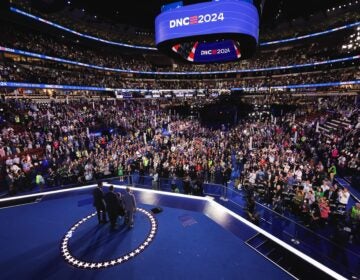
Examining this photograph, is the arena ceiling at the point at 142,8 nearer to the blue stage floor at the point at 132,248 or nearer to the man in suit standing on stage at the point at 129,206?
the man in suit standing on stage at the point at 129,206

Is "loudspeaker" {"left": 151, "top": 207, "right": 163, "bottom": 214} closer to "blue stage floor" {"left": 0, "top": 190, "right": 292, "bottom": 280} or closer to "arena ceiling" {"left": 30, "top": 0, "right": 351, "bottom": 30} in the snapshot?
"blue stage floor" {"left": 0, "top": 190, "right": 292, "bottom": 280}

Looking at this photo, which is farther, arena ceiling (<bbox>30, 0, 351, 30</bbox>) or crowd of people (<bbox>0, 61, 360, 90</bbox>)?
arena ceiling (<bbox>30, 0, 351, 30</bbox>)

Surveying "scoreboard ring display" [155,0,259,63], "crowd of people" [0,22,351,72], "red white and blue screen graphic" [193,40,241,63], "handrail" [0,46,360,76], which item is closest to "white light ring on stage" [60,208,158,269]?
"scoreboard ring display" [155,0,259,63]

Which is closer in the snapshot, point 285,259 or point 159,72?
point 285,259

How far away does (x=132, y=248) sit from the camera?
5.59 metres

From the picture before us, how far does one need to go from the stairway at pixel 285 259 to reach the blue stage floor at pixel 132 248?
0.59ft

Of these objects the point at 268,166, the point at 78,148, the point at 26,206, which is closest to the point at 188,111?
the point at 78,148

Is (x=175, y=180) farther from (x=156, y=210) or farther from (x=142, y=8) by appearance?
(x=142, y=8)

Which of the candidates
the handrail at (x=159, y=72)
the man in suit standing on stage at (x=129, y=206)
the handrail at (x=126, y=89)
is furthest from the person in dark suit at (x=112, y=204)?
the handrail at (x=159, y=72)

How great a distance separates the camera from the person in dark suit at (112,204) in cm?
612

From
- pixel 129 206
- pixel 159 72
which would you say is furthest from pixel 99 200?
pixel 159 72

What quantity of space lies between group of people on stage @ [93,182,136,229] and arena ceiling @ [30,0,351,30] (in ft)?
84.5

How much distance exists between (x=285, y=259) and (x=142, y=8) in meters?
35.1

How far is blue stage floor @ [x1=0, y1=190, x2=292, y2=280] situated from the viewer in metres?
4.80
